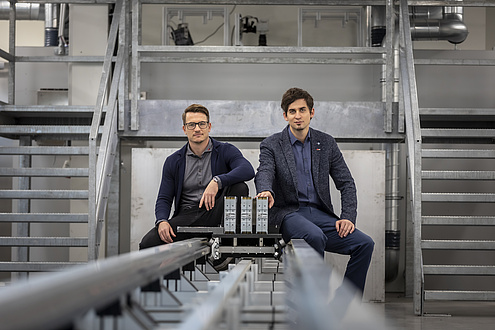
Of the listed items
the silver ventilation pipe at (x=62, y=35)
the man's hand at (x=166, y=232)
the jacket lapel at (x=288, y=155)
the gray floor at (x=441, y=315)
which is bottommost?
the gray floor at (x=441, y=315)

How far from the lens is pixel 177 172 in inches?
182

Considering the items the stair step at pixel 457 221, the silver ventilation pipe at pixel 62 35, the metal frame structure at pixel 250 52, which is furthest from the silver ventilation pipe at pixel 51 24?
the stair step at pixel 457 221

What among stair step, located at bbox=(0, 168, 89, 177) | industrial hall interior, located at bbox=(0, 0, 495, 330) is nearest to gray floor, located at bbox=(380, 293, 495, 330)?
industrial hall interior, located at bbox=(0, 0, 495, 330)

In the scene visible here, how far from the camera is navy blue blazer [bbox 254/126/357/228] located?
410 centimetres

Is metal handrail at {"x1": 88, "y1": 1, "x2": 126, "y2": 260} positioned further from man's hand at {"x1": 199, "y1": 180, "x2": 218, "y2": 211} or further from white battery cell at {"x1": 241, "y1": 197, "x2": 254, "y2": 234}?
white battery cell at {"x1": 241, "y1": 197, "x2": 254, "y2": 234}

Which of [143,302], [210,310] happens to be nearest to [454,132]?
[143,302]

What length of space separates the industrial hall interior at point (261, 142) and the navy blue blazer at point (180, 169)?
11mm

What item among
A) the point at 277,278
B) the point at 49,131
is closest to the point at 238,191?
the point at 277,278

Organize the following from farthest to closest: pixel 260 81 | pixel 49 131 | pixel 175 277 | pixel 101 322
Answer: pixel 260 81, pixel 49 131, pixel 175 277, pixel 101 322

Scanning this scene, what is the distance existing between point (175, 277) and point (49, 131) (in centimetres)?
353

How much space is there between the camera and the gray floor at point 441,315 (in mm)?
4418

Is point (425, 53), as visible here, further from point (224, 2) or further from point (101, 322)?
point (101, 322)

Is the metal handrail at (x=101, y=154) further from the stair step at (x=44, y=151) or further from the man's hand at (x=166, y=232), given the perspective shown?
the man's hand at (x=166, y=232)

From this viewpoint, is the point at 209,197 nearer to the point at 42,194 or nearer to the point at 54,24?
the point at 42,194
